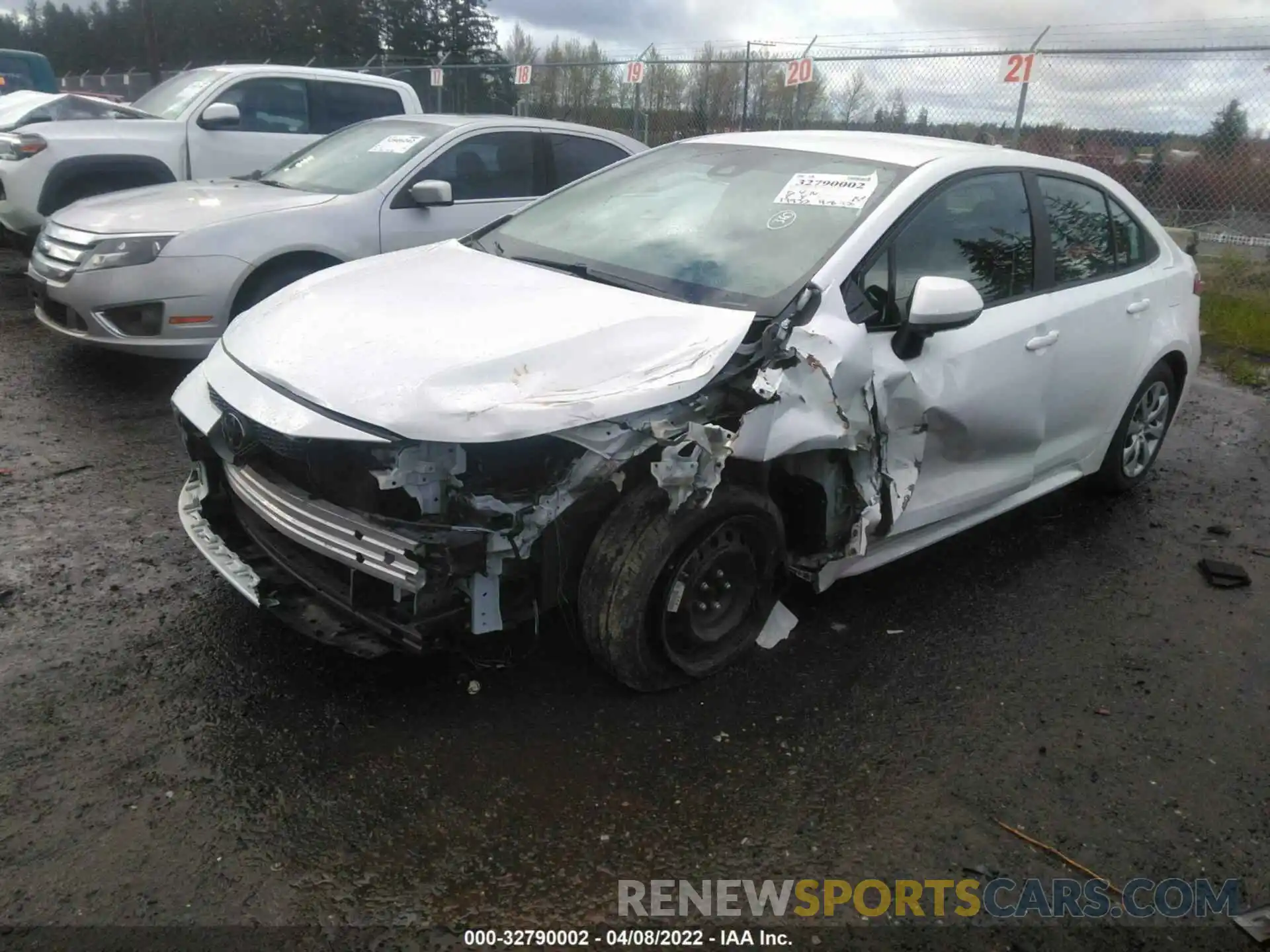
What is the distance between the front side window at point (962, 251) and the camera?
10.7 feet

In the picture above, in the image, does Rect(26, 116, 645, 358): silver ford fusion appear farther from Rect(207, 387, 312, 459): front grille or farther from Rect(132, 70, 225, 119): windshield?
Rect(207, 387, 312, 459): front grille

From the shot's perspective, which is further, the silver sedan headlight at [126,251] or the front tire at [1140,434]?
the silver sedan headlight at [126,251]

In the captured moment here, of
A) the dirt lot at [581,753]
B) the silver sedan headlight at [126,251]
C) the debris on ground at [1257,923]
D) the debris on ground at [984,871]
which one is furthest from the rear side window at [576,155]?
the debris on ground at [1257,923]

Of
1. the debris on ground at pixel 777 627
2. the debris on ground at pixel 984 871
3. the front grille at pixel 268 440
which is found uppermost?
the front grille at pixel 268 440

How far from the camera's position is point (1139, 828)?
8.64 ft

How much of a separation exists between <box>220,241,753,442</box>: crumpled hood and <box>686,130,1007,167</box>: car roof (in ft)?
3.64

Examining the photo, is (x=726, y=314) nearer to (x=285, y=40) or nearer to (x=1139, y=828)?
(x=1139, y=828)

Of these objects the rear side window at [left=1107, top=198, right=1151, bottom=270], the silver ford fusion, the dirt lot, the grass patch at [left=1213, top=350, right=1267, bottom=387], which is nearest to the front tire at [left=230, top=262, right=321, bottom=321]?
the silver ford fusion

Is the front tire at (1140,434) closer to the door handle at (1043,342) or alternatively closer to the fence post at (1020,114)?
the door handle at (1043,342)

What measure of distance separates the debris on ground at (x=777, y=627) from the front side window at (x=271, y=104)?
7035 mm

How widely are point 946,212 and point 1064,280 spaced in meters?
0.79

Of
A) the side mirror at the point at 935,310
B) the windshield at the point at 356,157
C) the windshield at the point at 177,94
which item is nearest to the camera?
the side mirror at the point at 935,310

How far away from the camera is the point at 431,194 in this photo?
5645 millimetres

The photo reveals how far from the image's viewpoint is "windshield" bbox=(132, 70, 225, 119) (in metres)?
8.28
